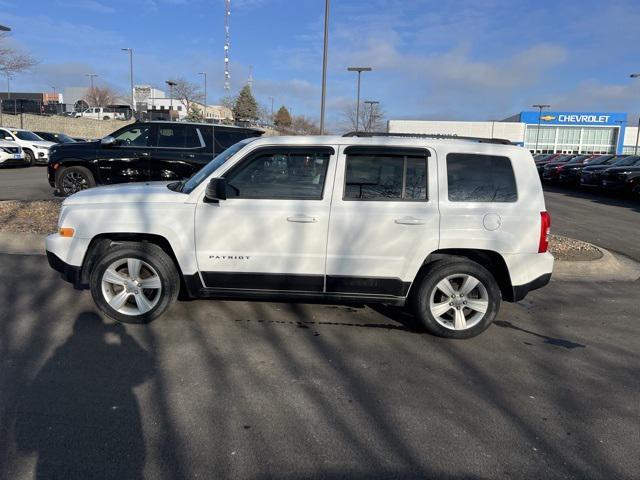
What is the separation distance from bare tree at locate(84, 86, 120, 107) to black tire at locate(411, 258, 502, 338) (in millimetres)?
96617

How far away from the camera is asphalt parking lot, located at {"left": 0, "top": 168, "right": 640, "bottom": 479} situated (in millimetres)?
2811

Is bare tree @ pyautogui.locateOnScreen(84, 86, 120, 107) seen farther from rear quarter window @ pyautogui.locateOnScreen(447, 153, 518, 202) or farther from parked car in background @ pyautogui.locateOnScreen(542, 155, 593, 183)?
rear quarter window @ pyautogui.locateOnScreen(447, 153, 518, 202)

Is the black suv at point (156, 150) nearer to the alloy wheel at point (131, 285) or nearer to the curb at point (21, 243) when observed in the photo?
the curb at point (21, 243)

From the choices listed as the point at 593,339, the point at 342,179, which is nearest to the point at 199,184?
the point at 342,179

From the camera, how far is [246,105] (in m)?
78.8

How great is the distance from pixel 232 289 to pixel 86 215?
1.52 metres

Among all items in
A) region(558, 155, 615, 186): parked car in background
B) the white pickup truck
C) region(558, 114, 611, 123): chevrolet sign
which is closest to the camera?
region(558, 155, 615, 186): parked car in background

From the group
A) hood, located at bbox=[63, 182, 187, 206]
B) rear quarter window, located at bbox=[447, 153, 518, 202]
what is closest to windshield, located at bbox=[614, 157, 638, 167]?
rear quarter window, located at bbox=[447, 153, 518, 202]

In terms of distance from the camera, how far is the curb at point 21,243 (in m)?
7.40

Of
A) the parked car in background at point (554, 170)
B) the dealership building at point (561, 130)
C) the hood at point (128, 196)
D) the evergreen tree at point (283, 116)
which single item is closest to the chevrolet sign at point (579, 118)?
the dealership building at point (561, 130)

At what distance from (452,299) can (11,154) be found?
22633 millimetres

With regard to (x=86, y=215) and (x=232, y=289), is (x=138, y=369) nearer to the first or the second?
(x=232, y=289)

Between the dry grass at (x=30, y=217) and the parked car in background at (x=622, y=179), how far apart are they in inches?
718

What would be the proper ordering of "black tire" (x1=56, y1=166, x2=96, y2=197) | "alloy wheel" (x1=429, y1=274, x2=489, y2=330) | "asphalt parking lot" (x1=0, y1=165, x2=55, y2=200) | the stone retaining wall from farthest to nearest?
the stone retaining wall → "asphalt parking lot" (x1=0, y1=165, x2=55, y2=200) → "black tire" (x1=56, y1=166, x2=96, y2=197) → "alloy wheel" (x1=429, y1=274, x2=489, y2=330)
